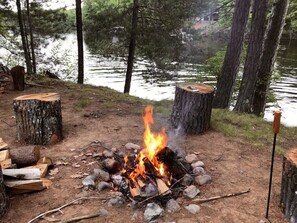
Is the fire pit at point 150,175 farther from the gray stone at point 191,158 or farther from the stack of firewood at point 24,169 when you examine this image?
the stack of firewood at point 24,169

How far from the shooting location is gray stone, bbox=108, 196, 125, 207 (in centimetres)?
382

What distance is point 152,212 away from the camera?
3604 mm

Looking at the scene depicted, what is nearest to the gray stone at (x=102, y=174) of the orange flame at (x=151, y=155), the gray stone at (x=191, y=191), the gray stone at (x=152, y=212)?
the orange flame at (x=151, y=155)

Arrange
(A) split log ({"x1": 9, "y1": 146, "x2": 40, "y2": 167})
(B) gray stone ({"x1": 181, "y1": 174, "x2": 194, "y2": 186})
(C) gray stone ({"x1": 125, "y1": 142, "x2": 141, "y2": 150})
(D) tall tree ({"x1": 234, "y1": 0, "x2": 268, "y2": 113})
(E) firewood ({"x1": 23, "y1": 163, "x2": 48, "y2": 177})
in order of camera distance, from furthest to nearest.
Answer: (D) tall tree ({"x1": 234, "y1": 0, "x2": 268, "y2": 113})
(C) gray stone ({"x1": 125, "y1": 142, "x2": 141, "y2": 150})
(A) split log ({"x1": 9, "y1": 146, "x2": 40, "y2": 167})
(E) firewood ({"x1": 23, "y1": 163, "x2": 48, "y2": 177})
(B) gray stone ({"x1": 181, "y1": 174, "x2": 194, "y2": 186})

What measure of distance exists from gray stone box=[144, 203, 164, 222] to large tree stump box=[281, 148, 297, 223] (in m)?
1.53

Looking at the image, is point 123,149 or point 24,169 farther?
point 123,149

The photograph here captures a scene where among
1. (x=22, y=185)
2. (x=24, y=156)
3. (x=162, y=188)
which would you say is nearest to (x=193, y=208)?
(x=162, y=188)

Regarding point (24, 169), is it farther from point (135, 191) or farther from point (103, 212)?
point (135, 191)

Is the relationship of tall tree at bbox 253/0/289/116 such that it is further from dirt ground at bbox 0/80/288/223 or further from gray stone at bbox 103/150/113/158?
gray stone at bbox 103/150/113/158

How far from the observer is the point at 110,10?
1312cm

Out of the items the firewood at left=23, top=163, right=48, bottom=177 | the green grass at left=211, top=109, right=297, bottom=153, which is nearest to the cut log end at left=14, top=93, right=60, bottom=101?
the firewood at left=23, top=163, right=48, bottom=177

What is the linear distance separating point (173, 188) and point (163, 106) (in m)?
4.68

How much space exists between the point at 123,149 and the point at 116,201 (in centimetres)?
155

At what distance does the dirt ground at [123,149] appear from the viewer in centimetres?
368
